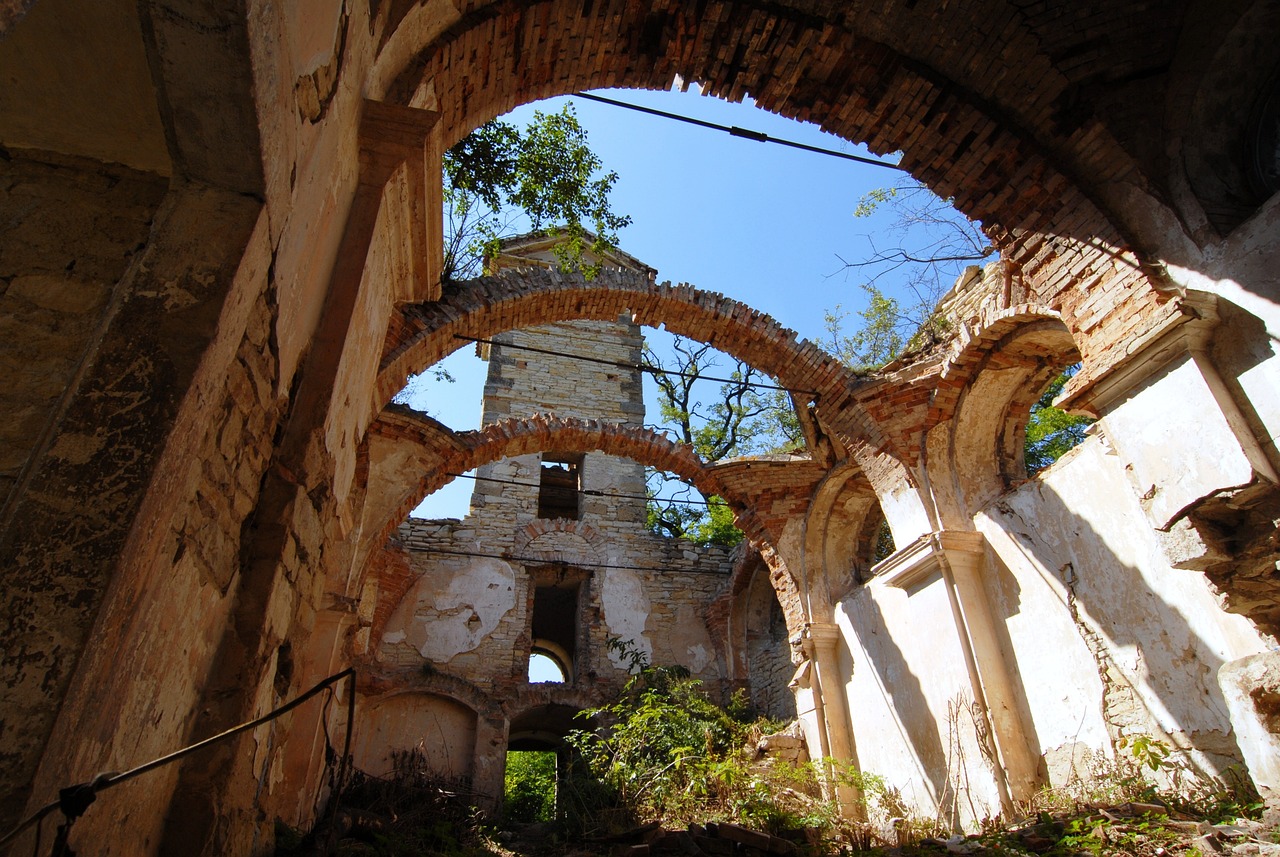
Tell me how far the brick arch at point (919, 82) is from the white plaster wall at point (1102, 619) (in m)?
1.99

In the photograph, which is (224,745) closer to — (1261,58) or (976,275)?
(1261,58)

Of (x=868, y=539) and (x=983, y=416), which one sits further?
(x=868, y=539)

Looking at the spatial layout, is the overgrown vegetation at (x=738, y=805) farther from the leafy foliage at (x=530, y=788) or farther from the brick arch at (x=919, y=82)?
the brick arch at (x=919, y=82)

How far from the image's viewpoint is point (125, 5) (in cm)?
181

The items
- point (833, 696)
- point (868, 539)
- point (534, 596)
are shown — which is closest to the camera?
point (833, 696)

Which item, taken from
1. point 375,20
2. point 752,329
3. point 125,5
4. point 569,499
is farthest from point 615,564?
point 125,5

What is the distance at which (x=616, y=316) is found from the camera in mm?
7691

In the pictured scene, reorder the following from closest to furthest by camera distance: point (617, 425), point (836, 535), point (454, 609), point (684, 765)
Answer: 1. point (684, 765)
2. point (836, 535)
3. point (617, 425)
4. point (454, 609)

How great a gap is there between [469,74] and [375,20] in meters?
1.06

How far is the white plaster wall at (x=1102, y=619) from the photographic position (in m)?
4.93

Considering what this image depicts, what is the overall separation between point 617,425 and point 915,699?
488cm

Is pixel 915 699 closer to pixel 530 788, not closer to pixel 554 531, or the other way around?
pixel 554 531

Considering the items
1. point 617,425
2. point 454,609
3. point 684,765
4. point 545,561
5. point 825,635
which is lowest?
point 684,765

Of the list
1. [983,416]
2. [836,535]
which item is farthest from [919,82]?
[836,535]
